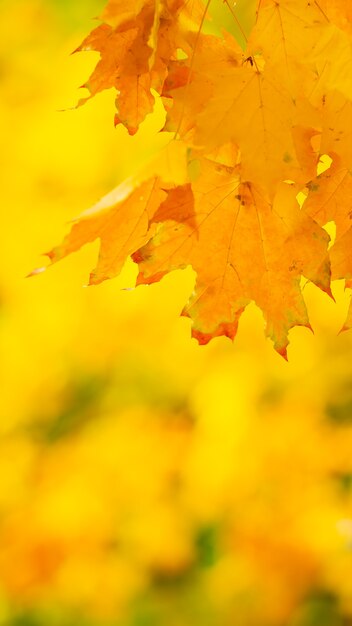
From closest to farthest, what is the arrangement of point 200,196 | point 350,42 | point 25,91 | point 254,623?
point 350,42 < point 200,196 < point 254,623 < point 25,91

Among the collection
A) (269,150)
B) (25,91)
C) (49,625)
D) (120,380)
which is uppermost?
(269,150)

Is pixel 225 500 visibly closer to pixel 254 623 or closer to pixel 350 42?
pixel 254 623

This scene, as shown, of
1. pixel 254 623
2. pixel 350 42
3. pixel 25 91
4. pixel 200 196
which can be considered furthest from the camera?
pixel 25 91

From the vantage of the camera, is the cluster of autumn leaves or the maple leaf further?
the maple leaf

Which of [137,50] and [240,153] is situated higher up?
[137,50]

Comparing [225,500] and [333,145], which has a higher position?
[333,145]

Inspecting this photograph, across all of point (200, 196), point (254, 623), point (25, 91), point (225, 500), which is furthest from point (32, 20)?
point (254, 623)

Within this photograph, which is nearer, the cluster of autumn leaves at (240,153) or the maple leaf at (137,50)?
the cluster of autumn leaves at (240,153)

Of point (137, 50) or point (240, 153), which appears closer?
point (240, 153)
